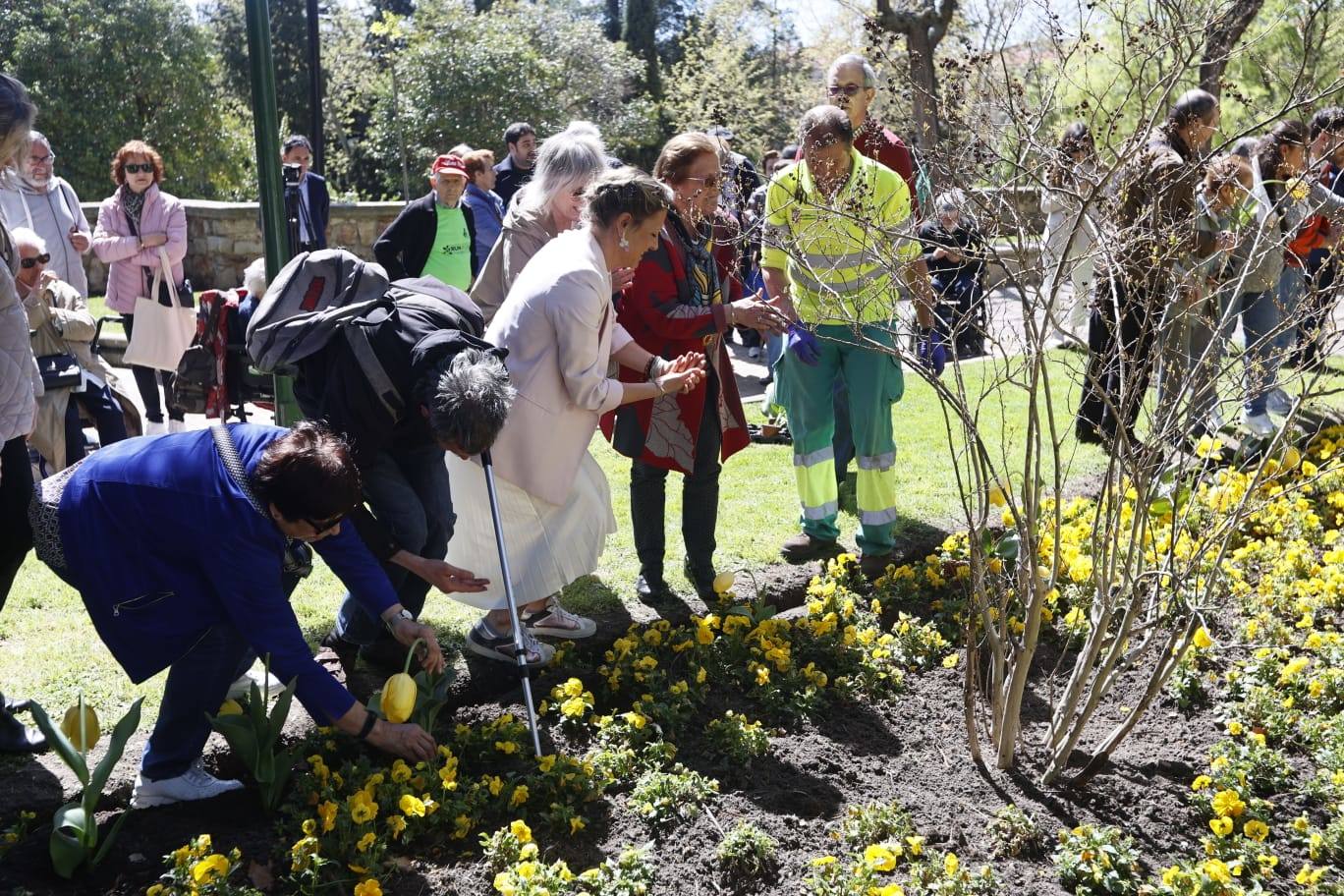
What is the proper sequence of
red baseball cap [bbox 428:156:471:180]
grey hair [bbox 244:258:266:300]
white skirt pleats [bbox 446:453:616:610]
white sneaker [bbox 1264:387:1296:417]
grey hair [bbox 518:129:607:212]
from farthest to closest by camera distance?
white sneaker [bbox 1264:387:1296:417], red baseball cap [bbox 428:156:471:180], grey hair [bbox 244:258:266:300], grey hair [bbox 518:129:607:212], white skirt pleats [bbox 446:453:616:610]

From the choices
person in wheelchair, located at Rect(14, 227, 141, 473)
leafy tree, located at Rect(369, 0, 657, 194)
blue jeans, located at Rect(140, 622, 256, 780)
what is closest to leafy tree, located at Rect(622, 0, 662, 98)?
leafy tree, located at Rect(369, 0, 657, 194)

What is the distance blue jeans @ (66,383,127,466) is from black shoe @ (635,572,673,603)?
104 inches

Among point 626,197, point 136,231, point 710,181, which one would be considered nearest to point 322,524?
point 626,197

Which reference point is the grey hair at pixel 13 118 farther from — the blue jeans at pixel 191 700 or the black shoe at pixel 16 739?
the black shoe at pixel 16 739

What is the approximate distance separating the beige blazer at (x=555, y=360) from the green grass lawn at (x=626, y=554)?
2.52ft

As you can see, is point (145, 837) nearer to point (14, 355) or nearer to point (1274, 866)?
point (14, 355)

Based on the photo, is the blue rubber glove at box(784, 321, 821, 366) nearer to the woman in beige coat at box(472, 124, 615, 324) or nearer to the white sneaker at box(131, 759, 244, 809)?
the woman in beige coat at box(472, 124, 615, 324)

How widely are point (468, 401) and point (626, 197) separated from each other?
3.33 feet

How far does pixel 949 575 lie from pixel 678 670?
1.43m

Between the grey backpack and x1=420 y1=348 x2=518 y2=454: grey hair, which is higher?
the grey backpack

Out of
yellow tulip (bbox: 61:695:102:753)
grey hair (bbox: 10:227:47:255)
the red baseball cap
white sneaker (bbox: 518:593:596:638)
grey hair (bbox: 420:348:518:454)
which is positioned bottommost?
white sneaker (bbox: 518:593:596:638)

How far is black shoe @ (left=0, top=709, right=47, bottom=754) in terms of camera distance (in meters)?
3.50

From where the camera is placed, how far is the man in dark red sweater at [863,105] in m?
5.35

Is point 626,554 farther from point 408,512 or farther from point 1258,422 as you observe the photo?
point 1258,422
